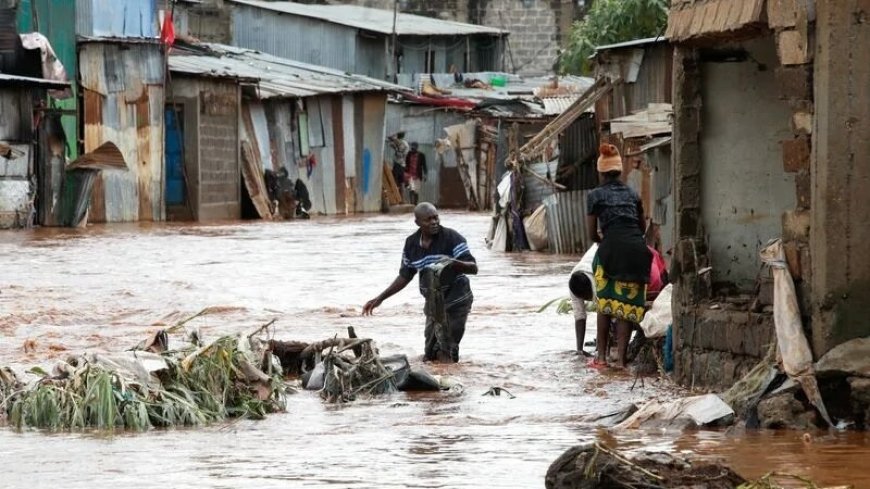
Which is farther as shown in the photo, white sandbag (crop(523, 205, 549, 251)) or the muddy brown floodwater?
white sandbag (crop(523, 205, 549, 251))

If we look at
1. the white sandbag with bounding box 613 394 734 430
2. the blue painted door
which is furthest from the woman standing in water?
the blue painted door

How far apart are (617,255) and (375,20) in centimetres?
3610

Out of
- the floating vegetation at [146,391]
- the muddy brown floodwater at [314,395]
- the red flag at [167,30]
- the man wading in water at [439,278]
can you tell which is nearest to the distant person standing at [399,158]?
the red flag at [167,30]

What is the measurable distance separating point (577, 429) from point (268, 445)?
1550 millimetres

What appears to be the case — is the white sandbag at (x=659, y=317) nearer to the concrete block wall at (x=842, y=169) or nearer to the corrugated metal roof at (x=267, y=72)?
the concrete block wall at (x=842, y=169)

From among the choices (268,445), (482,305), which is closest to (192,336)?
(268,445)

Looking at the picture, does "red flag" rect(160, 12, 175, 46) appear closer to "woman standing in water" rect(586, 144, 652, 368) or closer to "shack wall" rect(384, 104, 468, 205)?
"shack wall" rect(384, 104, 468, 205)

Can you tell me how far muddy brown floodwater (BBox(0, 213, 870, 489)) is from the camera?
7676 mm

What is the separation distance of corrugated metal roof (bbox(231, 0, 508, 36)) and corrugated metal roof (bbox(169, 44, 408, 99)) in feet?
15.9

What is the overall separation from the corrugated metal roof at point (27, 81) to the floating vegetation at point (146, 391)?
16.6 m

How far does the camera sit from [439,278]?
1155 cm

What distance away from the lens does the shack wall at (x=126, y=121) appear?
95.0 feet

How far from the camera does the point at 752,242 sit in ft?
34.9

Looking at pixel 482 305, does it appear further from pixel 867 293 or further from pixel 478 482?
pixel 478 482
